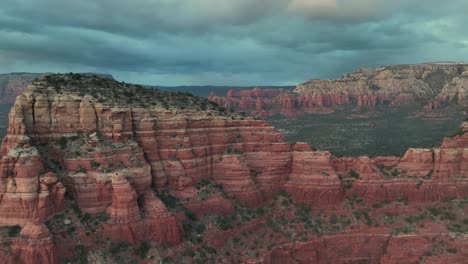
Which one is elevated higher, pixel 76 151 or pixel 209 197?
pixel 76 151

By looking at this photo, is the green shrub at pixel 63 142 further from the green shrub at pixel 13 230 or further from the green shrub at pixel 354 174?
the green shrub at pixel 354 174

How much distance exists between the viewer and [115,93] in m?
52.5

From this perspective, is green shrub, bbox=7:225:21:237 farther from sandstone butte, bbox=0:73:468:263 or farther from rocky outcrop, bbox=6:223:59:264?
rocky outcrop, bbox=6:223:59:264

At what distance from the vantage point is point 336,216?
2384 inches

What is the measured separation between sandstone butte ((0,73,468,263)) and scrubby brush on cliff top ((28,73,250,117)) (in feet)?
0.66

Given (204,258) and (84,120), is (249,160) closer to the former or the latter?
(204,258)

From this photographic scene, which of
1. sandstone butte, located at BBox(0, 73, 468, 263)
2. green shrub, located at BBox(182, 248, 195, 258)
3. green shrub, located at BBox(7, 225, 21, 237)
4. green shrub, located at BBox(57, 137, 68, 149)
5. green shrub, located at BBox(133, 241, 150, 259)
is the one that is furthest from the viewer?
green shrub, located at BBox(182, 248, 195, 258)

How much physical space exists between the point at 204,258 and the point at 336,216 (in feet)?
70.2

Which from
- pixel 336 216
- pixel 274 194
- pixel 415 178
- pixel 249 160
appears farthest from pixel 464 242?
pixel 249 160

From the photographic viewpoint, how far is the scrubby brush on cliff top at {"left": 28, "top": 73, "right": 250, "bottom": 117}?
48537 mm

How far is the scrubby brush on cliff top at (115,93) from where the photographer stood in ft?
159

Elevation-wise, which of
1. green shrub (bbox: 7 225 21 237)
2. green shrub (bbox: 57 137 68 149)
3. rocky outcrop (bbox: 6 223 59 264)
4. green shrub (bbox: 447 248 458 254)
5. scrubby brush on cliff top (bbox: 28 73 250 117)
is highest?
scrubby brush on cliff top (bbox: 28 73 250 117)

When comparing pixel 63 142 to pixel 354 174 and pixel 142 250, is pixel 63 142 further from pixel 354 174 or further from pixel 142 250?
pixel 354 174

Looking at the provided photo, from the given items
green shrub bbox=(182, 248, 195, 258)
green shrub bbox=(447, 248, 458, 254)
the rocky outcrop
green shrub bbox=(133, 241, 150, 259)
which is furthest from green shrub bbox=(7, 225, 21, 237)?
green shrub bbox=(447, 248, 458, 254)
